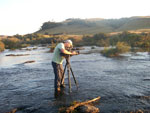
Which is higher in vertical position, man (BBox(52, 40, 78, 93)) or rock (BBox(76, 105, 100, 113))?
man (BBox(52, 40, 78, 93))

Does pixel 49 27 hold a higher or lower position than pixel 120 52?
higher

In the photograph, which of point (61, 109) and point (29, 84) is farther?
point (29, 84)

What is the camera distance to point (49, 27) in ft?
366

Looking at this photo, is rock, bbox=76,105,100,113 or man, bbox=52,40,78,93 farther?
man, bbox=52,40,78,93

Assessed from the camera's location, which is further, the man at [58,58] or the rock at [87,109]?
the man at [58,58]

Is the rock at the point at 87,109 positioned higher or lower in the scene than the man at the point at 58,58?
lower

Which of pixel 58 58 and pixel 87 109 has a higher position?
pixel 58 58

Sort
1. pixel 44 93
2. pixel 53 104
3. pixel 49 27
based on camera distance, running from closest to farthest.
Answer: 1. pixel 53 104
2. pixel 44 93
3. pixel 49 27

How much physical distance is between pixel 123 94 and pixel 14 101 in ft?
14.6

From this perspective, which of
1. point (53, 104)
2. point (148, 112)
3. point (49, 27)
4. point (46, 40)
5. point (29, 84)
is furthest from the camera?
point (49, 27)

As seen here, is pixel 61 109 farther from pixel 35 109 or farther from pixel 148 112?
pixel 148 112

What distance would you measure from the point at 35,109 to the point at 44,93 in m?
1.73

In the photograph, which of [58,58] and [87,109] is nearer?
[87,109]

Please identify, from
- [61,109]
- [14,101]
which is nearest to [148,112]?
[61,109]
